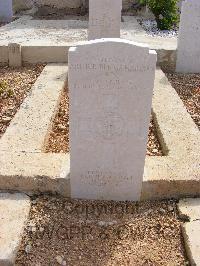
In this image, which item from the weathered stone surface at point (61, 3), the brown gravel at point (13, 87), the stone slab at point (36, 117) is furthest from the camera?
the weathered stone surface at point (61, 3)

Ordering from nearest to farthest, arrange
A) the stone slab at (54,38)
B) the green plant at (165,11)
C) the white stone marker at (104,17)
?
1. the white stone marker at (104,17)
2. the stone slab at (54,38)
3. the green plant at (165,11)

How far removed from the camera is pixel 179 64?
660cm

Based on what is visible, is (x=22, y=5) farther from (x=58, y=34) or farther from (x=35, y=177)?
(x=35, y=177)

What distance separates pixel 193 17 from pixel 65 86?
8.14ft

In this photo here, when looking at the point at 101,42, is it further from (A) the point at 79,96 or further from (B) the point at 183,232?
(B) the point at 183,232

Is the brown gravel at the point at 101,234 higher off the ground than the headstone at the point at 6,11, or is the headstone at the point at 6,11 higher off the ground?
the headstone at the point at 6,11

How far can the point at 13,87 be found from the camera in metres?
5.64

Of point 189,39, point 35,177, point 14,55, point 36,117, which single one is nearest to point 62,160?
point 35,177

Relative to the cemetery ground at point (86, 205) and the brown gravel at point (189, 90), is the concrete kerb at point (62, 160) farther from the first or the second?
the brown gravel at point (189, 90)

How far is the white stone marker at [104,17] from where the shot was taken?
632cm

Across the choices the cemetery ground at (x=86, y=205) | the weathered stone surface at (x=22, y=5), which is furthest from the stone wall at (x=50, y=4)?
the cemetery ground at (x=86, y=205)

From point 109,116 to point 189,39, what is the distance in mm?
3947

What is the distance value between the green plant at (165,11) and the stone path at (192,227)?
22.9 ft

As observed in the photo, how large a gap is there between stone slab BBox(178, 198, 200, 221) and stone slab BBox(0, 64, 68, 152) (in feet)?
4.93
